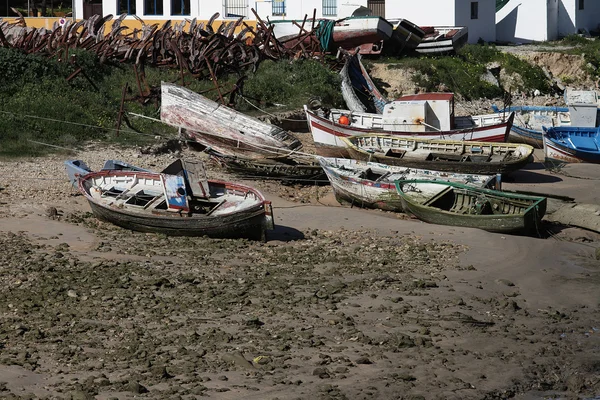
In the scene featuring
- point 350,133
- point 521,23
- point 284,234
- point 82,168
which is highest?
point 521,23

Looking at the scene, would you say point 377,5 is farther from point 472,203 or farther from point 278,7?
point 472,203

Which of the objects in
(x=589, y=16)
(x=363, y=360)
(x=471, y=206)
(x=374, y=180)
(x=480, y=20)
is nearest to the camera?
(x=363, y=360)

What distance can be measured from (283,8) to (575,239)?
25848 millimetres

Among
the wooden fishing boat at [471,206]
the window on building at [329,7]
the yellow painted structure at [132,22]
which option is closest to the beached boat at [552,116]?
the wooden fishing boat at [471,206]

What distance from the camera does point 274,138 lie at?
2353 cm

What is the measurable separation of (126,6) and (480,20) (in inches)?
649

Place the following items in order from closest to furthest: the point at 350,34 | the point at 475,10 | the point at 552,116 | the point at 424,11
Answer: the point at 552,116
the point at 350,34
the point at 424,11
the point at 475,10

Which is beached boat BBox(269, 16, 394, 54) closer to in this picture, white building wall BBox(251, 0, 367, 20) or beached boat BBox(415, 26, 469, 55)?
beached boat BBox(415, 26, 469, 55)

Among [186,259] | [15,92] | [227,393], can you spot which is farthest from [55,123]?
[227,393]

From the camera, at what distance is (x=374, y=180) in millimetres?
20312

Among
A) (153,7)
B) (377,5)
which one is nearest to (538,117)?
(377,5)

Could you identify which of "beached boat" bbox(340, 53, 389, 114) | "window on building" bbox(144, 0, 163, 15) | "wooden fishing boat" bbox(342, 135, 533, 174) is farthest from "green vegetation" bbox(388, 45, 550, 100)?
"window on building" bbox(144, 0, 163, 15)

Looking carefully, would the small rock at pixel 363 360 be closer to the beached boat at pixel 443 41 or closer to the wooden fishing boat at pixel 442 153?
the wooden fishing boat at pixel 442 153

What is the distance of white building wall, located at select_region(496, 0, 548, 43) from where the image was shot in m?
42.2
